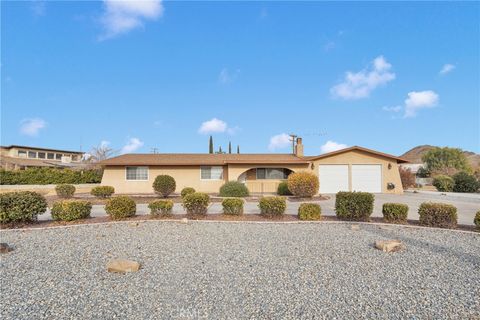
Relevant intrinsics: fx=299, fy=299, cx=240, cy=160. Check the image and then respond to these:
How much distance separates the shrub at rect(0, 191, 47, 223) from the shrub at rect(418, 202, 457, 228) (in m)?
11.9

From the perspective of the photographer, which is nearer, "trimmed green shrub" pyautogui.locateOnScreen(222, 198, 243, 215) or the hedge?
"trimmed green shrub" pyautogui.locateOnScreen(222, 198, 243, 215)

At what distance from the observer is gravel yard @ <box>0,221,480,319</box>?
3.76 meters

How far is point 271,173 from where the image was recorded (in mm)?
22688

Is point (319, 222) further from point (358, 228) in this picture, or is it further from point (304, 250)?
point (304, 250)

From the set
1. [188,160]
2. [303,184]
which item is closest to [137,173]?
[188,160]

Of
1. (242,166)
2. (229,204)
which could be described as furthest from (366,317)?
(242,166)

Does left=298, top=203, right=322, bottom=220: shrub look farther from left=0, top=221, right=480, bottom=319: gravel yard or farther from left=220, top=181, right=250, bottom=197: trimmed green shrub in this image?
left=220, top=181, right=250, bottom=197: trimmed green shrub

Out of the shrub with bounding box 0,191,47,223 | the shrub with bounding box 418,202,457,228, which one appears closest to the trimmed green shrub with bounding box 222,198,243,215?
the shrub with bounding box 418,202,457,228

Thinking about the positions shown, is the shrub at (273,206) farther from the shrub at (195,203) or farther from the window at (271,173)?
the window at (271,173)

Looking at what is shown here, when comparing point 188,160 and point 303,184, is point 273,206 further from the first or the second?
point 188,160

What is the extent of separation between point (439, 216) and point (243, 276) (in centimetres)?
713

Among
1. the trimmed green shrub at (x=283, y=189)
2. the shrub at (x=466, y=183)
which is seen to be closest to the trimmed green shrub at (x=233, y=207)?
the trimmed green shrub at (x=283, y=189)

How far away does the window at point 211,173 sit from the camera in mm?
22641

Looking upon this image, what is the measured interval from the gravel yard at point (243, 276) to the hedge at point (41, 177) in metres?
22.2
